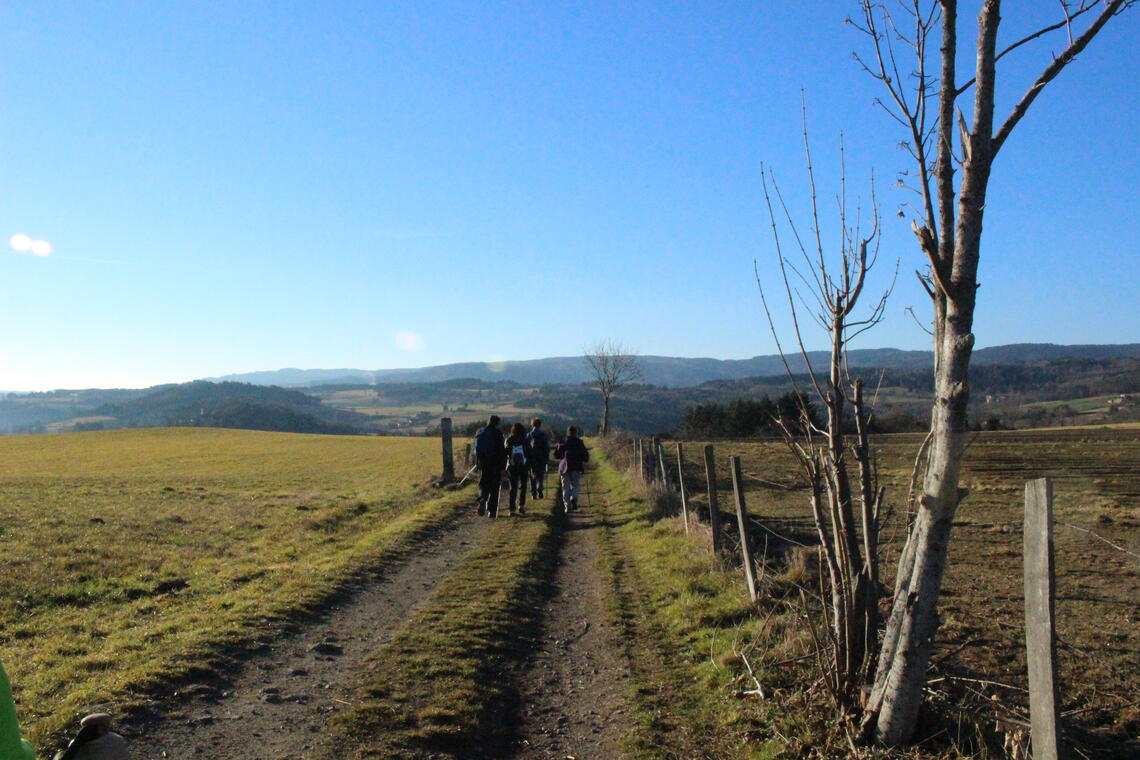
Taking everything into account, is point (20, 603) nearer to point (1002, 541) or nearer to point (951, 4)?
point (951, 4)

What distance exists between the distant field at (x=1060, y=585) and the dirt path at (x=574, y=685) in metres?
2.26

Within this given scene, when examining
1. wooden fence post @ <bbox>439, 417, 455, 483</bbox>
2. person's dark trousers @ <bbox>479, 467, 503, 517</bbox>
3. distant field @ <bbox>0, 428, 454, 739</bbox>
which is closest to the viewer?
distant field @ <bbox>0, 428, 454, 739</bbox>

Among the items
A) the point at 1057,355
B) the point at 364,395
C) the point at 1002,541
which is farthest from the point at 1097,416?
the point at 364,395

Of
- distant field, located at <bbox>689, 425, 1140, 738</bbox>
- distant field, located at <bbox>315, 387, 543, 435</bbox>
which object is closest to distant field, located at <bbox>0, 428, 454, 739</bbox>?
distant field, located at <bbox>689, 425, 1140, 738</bbox>

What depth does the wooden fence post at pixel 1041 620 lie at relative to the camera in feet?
11.5

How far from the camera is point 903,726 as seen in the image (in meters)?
4.43

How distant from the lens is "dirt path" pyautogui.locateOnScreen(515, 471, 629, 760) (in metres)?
5.29

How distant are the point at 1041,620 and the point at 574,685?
3733 mm

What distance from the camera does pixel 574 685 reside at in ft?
21.1

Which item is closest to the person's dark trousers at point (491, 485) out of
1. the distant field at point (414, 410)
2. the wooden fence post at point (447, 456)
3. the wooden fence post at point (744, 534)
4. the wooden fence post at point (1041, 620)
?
the wooden fence post at point (447, 456)

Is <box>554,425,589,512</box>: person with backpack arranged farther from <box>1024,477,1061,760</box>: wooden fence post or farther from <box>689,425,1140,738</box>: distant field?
<box>1024,477,1061,760</box>: wooden fence post

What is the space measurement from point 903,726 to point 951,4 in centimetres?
381

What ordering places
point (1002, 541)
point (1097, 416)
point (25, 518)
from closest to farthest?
point (1002, 541)
point (25, 518)
point (1097, 416)

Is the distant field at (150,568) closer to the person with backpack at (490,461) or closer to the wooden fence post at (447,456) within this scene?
the wooden fence post at (447,456)
